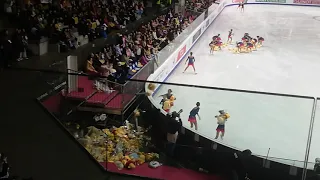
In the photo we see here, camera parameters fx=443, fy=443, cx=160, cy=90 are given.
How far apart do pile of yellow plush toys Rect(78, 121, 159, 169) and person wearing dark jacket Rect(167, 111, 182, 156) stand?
0.32 m

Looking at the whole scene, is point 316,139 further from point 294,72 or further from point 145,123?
point 294,72

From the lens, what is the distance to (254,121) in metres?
6.63

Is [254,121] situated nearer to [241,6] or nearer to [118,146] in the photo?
[118,146]

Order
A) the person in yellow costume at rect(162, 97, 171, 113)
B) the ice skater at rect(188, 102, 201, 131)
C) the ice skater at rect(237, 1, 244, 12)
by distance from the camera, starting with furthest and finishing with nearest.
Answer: the ice skater at rect(237, 1, 244, 12), the person in yellow costume at rect(162, 97, 171, 113), the ice skater at rect(188, 102, 201, 131)

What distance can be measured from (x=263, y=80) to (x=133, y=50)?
3.99 metres

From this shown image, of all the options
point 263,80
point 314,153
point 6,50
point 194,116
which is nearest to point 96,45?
point 6,50

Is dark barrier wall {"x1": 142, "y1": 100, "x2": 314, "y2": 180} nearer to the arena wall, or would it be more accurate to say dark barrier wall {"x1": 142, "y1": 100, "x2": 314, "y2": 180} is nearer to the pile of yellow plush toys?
the pile of yellow plush toys

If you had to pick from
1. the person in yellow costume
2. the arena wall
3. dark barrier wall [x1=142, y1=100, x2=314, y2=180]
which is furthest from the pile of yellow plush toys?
the arena wall

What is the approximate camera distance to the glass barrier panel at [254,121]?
233 inches

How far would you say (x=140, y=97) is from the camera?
23.4 feet

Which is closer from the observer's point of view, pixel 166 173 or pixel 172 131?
pixel 166 173

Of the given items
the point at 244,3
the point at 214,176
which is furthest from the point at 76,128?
the point at 244,3

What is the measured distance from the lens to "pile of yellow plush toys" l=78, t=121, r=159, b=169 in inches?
271

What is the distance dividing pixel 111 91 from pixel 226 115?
6.87 ft
